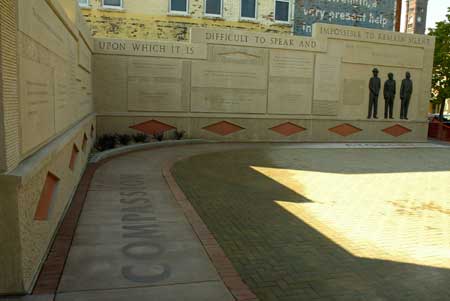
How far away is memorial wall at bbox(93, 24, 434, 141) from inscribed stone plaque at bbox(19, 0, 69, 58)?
29.8 feet

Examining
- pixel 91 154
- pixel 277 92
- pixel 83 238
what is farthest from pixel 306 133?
pixel 83 238

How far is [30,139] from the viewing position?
5000mm

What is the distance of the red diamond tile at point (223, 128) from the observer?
60.8ft

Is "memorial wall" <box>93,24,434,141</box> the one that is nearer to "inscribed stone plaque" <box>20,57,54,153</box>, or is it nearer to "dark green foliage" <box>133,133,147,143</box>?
"dark green foliage" <box>133,133,147,143</box>

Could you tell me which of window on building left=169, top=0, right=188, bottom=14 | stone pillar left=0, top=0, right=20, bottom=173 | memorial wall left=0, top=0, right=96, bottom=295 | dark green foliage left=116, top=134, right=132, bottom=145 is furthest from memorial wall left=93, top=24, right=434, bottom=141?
stone pillar left=0, top=0, right=20, bottom=173

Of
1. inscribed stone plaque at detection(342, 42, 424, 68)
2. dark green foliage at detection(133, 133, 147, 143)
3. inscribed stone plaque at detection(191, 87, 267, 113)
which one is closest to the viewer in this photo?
dark green foliage at detection(133, 133, 147, 143)

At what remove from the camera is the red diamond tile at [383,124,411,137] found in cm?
2166

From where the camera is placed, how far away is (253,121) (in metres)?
19.1

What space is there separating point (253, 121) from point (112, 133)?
623 cm

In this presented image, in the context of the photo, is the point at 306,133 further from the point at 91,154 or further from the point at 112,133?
the point at 91,154

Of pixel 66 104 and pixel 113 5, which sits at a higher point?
pixel 113 5

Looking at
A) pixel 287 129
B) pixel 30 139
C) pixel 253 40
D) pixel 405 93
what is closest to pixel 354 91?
pixel 405 93

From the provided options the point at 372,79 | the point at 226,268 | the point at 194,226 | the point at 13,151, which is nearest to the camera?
the point at 13,151

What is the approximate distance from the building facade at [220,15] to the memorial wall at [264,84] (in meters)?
6.78
